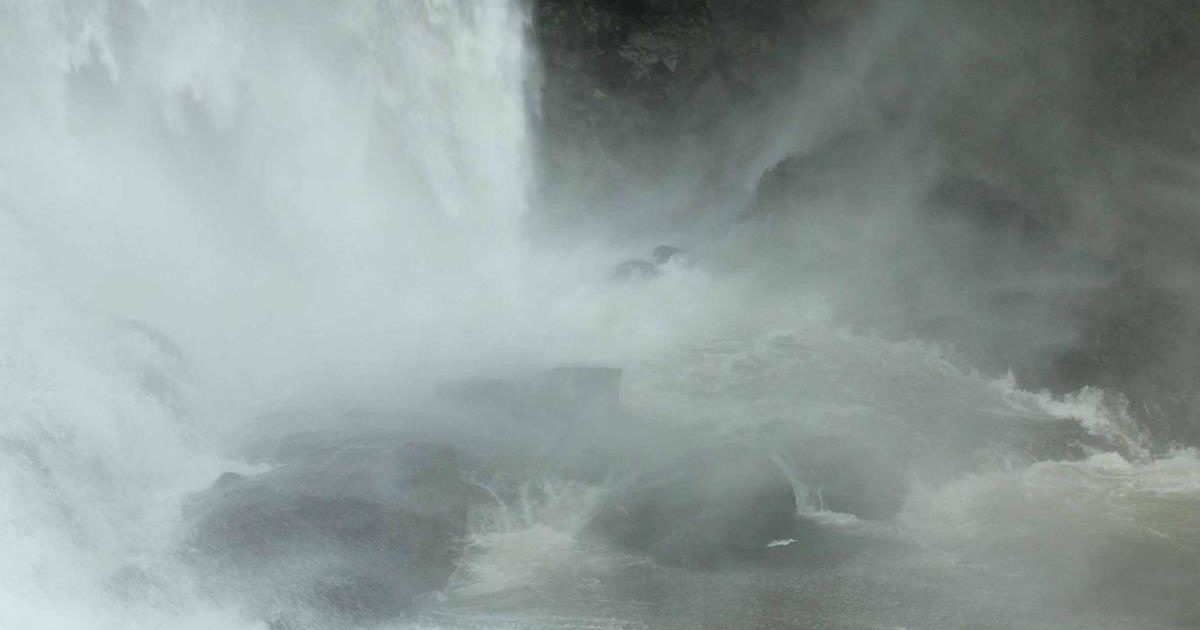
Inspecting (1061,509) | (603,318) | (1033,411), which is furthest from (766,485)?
(603,318)

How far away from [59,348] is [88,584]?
5206mm

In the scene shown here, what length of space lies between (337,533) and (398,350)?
5.49m

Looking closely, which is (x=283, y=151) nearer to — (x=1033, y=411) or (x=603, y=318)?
(x=603, y=318)

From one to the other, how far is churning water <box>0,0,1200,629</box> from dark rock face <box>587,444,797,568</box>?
0.29 meters

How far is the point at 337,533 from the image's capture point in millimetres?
11344

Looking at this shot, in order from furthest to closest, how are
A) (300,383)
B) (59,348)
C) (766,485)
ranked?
(300,383) < (59,348) < (766,485)

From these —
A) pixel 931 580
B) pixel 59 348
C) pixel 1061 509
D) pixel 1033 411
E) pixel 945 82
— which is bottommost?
pixel 931 580

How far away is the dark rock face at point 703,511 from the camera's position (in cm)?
1127

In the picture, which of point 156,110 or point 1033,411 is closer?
point 1033,411

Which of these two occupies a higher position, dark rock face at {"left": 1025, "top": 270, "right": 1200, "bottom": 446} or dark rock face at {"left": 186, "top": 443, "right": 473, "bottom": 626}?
dark rock face at {"left": 1025, "top": 270, "right": 1200, "bottom": 446}

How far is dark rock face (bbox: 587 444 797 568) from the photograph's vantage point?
11273 mm

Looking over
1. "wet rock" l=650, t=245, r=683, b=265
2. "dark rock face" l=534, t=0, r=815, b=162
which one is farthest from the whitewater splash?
"wet rock" l=650, t=245, r=683, b=265

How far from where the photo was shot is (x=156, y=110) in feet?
69.6

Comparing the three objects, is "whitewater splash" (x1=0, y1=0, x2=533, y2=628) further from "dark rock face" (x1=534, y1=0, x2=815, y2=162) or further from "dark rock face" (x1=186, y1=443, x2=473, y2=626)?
"dark rock face" (x1=186, y1=443, x2=473, y2=626)
